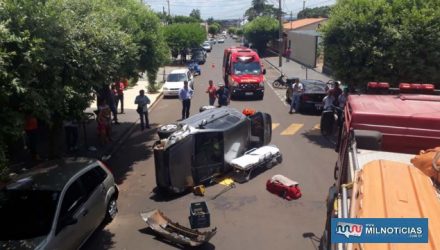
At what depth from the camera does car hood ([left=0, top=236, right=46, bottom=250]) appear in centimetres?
659

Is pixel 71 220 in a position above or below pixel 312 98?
above

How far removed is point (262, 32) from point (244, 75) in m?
39.1

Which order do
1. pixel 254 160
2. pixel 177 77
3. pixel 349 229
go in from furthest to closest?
pixel 177 77 → pixel 254 160 → pixel 349 229

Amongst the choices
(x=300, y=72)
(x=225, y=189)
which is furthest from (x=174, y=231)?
(x=300, y=72)

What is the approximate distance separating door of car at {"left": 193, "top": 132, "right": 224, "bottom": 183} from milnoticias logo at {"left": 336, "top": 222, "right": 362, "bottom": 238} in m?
7.12

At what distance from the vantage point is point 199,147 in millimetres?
10750

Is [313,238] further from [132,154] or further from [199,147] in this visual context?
[132,154]

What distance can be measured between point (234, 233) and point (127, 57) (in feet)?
24.0

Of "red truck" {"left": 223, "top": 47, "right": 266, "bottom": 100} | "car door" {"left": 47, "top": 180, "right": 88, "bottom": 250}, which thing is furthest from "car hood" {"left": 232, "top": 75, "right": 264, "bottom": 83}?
"car door" {"left": 47, "top": 180, "right": 88, "bottom": 250}

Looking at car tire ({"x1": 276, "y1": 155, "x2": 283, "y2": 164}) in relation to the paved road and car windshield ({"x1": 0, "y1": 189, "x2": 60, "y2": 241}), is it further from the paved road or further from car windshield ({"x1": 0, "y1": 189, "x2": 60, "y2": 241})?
car windshield ({"x1": 0, "y1": 189, "x2": 60, "y2": 241})

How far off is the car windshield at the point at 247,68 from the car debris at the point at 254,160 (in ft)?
45.3

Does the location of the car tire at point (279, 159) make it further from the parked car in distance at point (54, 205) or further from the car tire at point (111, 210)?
the parked car in distance at point (54, 205)

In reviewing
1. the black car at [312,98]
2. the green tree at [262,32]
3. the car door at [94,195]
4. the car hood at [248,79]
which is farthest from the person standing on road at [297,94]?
the green tree at [262,32]

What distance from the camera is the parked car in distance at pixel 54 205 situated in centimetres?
689
